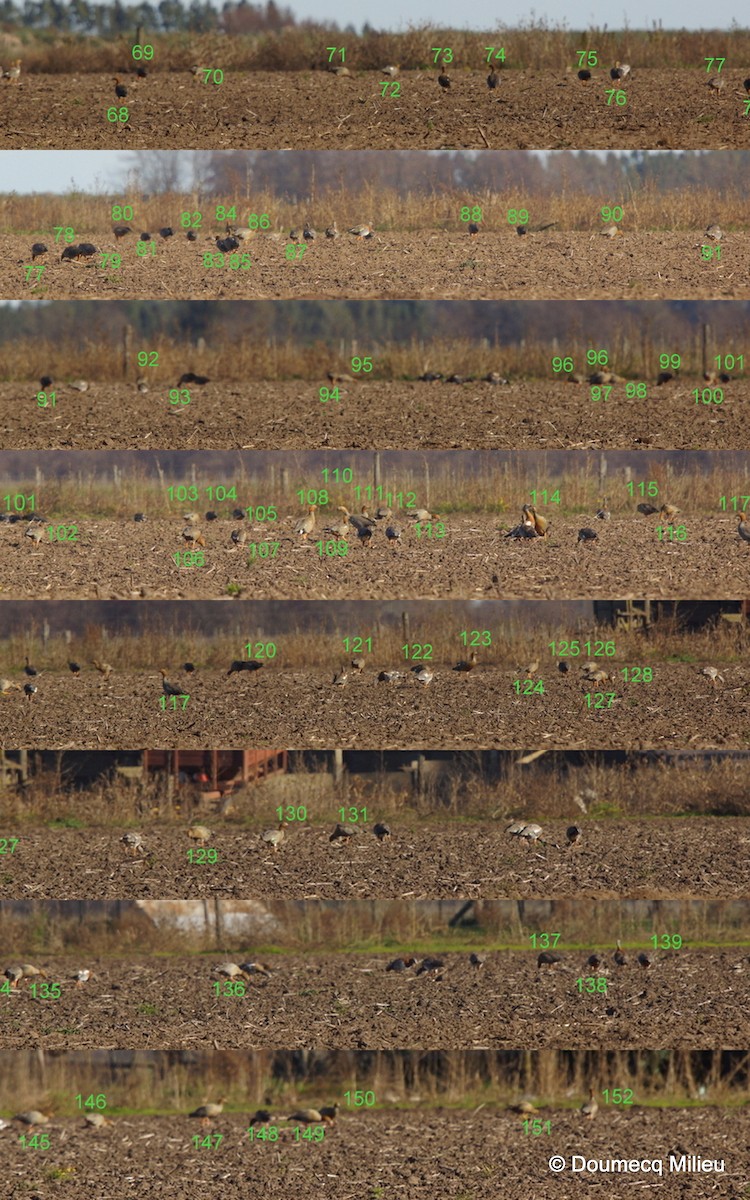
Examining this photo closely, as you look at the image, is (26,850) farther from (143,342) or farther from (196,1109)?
(143,342)

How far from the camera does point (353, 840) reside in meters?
11.3

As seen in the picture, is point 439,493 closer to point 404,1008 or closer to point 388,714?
point 388,714

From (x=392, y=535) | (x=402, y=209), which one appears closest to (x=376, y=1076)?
(x=392, y=535)

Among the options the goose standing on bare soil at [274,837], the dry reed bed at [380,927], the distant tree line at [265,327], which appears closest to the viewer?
the goose standing on bare soil at [274,837]

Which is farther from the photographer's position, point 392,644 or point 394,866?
point 392,644

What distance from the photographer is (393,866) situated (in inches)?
438

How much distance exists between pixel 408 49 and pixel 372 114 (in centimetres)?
82

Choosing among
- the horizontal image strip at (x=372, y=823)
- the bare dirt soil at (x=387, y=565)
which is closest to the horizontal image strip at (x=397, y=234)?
the bare dirt soil at (x=387, y=565)

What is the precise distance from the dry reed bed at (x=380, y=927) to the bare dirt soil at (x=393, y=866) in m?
0.64

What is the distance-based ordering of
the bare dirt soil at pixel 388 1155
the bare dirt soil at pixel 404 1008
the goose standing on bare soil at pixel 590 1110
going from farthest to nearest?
the goose standing on bare soil at pixel 590 1110 < the bare dirt soil at pixel 404 1008 < the bare dirt soil at pixel 388 1155

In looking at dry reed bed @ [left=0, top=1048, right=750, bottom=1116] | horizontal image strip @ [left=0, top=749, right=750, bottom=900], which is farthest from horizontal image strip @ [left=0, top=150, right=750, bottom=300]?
dry reed bed @ [left=0, top=1048, right=750, bottom=1116]

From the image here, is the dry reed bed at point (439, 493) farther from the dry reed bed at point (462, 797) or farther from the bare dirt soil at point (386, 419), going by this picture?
the dry reed bed at point (462, 797)

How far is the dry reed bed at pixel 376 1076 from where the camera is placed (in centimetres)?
1130

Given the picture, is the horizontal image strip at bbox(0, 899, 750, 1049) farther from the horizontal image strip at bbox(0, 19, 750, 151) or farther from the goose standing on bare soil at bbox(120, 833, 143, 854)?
the horizontal image strip at bbox(0, 19, 750, 151)
